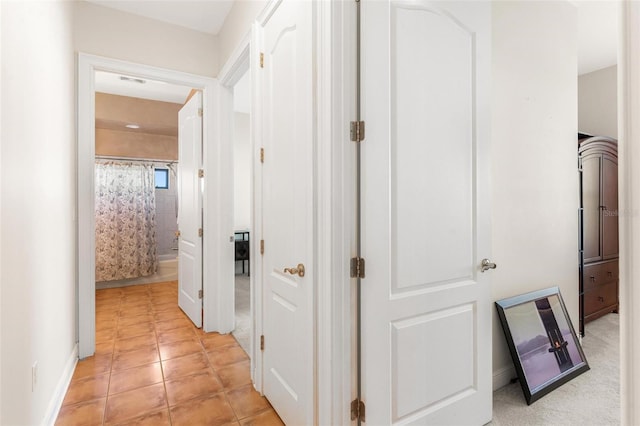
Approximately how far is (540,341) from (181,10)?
382cm

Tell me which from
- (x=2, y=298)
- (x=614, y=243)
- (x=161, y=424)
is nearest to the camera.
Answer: (x=2, y=298)

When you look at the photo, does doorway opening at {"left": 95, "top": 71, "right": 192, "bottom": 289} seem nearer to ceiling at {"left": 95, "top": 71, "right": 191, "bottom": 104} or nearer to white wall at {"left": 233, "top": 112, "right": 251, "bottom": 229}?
ceiling at {"left": 95, "top": 71, "right": 191, "bottom": 104}

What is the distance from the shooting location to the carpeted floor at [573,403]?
173cm

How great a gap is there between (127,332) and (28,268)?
1.88 meters

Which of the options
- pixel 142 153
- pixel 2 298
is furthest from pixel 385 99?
pixel 142 153

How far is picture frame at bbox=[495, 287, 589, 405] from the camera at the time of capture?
1.93 m

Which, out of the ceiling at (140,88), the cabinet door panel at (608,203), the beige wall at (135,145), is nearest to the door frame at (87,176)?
the ceiling at (140,88)

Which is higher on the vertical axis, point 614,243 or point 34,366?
point 614,243

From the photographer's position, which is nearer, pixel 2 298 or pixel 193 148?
pixel 2 298

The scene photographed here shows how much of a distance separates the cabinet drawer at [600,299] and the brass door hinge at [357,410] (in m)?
2.85

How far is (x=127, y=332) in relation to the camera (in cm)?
303

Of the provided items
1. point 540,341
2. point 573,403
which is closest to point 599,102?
point 540,341

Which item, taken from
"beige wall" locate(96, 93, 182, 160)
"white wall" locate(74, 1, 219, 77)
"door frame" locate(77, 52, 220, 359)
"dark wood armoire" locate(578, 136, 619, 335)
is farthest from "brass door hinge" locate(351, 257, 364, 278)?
"beige wall" locate(96, 93, 182, 160)

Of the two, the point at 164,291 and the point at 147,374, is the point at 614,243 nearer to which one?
the point at 147,374
